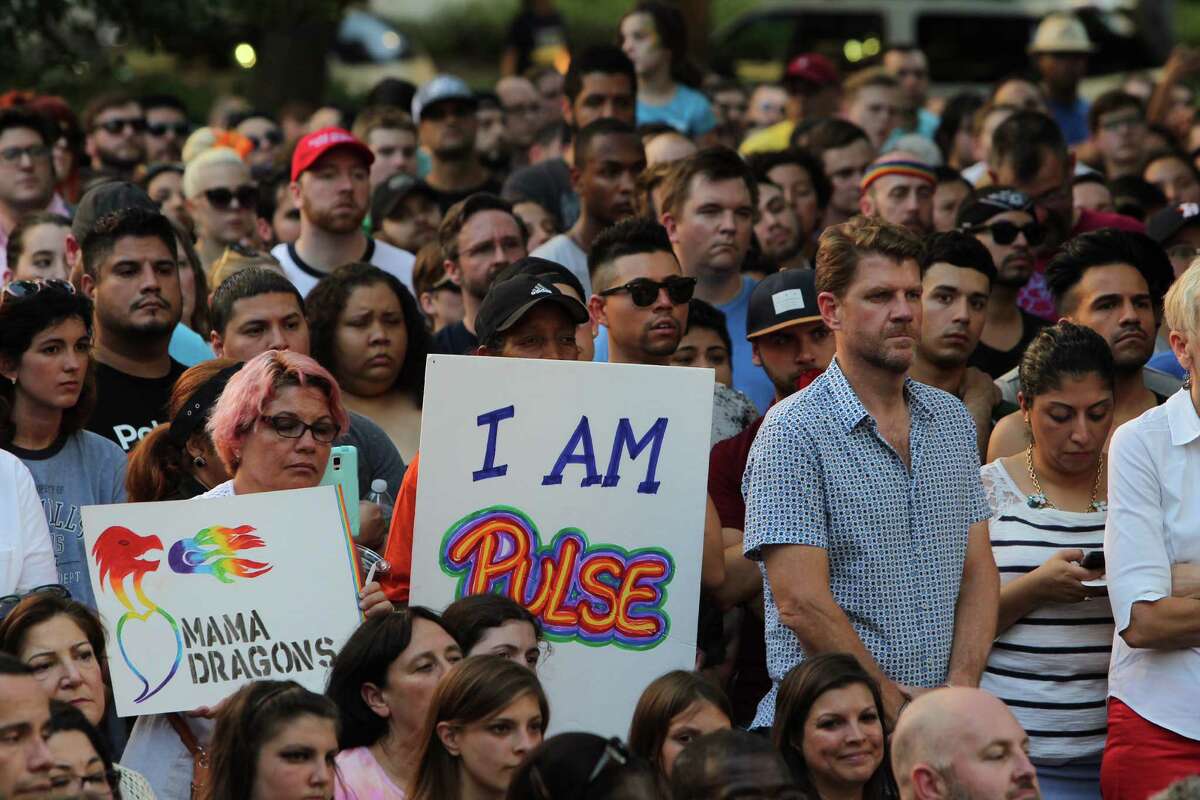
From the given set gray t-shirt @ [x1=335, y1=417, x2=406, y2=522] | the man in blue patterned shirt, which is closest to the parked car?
gray t-shirt @ [x1=335, y1=417, x2=406, y2=522]

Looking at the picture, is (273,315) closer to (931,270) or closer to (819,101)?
(931,270)

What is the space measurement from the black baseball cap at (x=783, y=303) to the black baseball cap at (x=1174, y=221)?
308cm

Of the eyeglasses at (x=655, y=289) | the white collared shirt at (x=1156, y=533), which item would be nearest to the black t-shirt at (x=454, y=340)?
the eyeglasses at (x=655, y=289)

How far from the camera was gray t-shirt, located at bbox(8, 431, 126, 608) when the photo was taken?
22.3 feet

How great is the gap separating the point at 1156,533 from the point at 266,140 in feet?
30.3

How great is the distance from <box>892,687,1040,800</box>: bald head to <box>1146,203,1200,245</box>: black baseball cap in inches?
202

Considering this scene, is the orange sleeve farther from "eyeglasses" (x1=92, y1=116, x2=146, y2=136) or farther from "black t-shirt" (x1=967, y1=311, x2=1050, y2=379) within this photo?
"eyeglasses" (x1=92, y1=116, x2=146, y2=136)

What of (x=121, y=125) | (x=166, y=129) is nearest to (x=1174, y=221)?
(x=121, y=125)

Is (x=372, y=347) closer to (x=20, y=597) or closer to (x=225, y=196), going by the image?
(x=20, y=597)

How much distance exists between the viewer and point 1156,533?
20.6ft

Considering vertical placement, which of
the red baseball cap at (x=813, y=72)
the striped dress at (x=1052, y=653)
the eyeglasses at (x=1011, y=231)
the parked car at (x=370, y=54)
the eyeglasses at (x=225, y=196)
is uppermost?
the parked car at (x=370, y=54)

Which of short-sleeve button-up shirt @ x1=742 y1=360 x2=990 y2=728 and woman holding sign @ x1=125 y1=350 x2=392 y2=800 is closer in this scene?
short-sleeve button-up shirt @ x1=742 y1=360 x2=990 y2=728

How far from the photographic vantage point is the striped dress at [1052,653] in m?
6.57

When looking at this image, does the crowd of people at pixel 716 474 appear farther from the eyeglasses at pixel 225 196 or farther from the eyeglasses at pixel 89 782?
the eyeglasses at pixel 225 196
